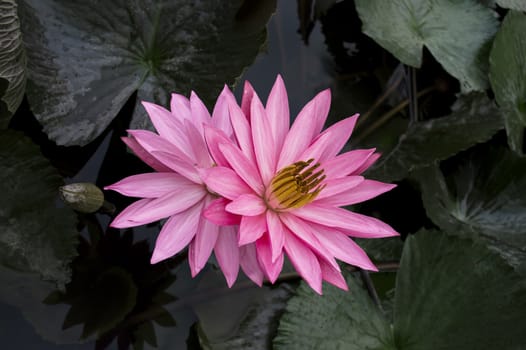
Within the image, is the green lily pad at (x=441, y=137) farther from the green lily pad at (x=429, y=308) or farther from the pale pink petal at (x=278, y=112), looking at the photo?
the pale pink petal at (x=278, y=112)

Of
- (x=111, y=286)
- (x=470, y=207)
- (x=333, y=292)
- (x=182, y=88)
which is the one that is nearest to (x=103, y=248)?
(x=111, y=286)

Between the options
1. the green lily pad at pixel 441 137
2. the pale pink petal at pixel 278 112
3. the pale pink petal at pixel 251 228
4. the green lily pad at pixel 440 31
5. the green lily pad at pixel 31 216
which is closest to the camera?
the pale pink petal at pixel 251 228

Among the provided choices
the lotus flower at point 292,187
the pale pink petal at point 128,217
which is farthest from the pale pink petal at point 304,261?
the pale pink petal at point 128,217

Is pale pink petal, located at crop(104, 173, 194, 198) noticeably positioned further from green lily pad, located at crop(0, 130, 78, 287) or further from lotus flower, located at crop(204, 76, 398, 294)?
green lily pad, located at crop(0, 130, 78, 287)

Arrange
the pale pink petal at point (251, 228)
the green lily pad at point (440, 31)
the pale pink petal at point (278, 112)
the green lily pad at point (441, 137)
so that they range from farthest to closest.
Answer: the green lily pad at point (440, 31)
the green lily pad at point (441, 137)
the pale pink petal at point (278, 112)
the pale pink petal at point (251, 228)

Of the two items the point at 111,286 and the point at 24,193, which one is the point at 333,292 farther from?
the point at 24,193
